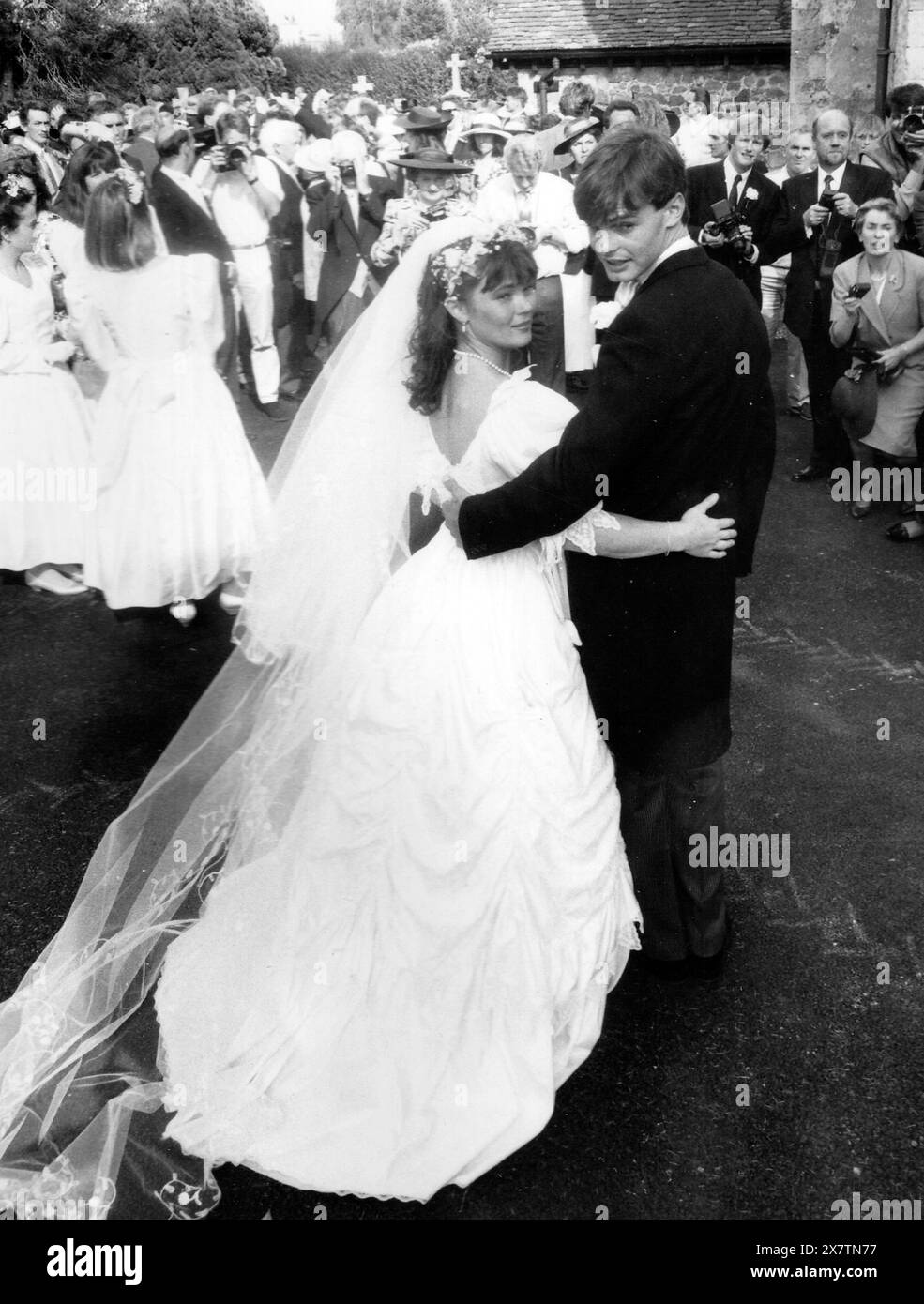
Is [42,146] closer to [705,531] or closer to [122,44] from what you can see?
[705,531]

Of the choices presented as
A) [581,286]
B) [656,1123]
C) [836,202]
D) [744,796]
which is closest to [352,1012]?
[656,1123]

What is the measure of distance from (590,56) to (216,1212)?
31256 millimetres

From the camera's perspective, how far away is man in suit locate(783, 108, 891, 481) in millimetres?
7242

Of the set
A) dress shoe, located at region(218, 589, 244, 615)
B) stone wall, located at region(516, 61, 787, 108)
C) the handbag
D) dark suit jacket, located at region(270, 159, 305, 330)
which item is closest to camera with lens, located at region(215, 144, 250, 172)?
dark suit jacket, located at region(270, 159, 305, 330)

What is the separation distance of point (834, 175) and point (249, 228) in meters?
4.49

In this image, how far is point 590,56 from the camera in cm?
2967

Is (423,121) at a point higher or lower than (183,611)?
higher

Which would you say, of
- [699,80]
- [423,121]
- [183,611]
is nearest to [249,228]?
[423,121]

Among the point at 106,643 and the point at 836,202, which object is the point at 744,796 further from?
the point at 836,202

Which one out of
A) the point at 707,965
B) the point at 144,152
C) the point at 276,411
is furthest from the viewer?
the point at 144,152

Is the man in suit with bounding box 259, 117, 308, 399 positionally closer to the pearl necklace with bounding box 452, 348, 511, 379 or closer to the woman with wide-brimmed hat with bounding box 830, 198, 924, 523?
the woman with wide-brimmed hat with bounding box 830, 198, 924, 523

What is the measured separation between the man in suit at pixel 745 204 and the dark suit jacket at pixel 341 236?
274cm

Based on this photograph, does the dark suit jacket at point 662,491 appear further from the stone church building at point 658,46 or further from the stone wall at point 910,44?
the stone church building at point 658,46

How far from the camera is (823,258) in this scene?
734 centimetres
